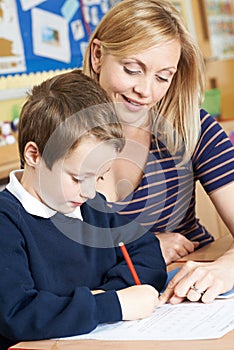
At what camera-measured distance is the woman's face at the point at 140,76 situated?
1456 millimetres

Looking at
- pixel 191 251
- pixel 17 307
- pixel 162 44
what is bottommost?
pixel 191 251

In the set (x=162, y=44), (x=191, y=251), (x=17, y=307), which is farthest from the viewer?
(x=191, y=251)

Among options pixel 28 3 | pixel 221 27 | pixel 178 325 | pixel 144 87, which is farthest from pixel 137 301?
pixel 221 27

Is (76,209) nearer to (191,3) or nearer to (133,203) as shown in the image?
(133,203)

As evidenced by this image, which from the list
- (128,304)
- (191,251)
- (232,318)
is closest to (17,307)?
(128,304)

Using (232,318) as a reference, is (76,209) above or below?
above

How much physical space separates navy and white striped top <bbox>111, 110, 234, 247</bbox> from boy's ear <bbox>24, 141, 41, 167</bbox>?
407 mm

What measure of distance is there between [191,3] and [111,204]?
2.32 m

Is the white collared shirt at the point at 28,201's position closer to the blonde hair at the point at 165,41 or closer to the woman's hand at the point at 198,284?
the woman's hand at the point at 198,284


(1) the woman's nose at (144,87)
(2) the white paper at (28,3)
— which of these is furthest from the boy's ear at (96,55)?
(2) the white paper at (28,3)

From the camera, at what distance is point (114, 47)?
58.4 inches

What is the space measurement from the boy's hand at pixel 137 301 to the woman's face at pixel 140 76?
0.49 m

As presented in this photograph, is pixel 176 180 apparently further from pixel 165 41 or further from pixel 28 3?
pixel 28 3

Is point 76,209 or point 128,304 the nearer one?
point 128,304
